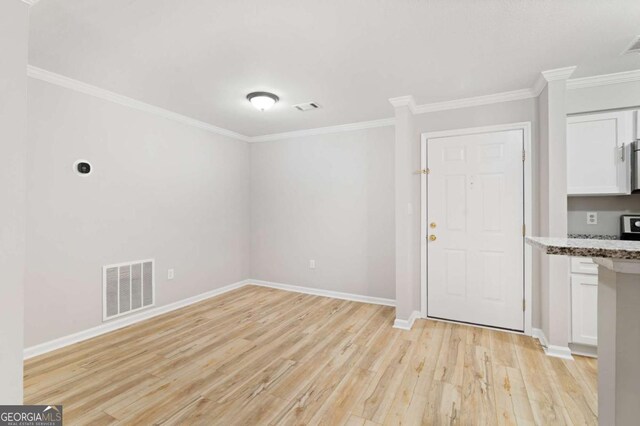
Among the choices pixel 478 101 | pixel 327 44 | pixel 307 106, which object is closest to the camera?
pixel 327 44

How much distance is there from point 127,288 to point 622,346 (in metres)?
4.05

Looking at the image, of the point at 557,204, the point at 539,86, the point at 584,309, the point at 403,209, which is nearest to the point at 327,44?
the point at 403,209

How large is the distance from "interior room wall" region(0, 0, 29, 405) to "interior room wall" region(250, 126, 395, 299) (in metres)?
3.54

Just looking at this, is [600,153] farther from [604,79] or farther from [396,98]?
[396,98]

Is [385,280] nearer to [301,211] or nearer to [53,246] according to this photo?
[301,211]

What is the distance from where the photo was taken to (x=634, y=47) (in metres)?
2.28

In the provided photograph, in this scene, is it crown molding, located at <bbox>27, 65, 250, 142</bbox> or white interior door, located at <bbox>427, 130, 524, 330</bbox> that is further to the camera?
white interior door, located at <bbox>427, 130, 524, 330</bbox>

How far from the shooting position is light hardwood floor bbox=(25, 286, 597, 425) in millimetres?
1914

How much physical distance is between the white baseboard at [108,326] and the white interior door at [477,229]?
10.4 feet

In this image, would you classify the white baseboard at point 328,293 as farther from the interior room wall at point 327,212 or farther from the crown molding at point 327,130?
the crown molding at point 327,130

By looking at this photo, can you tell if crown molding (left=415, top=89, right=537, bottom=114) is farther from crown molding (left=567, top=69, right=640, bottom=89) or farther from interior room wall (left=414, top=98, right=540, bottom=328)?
crown molding (left=567, top=69, right=640, bottom=89)

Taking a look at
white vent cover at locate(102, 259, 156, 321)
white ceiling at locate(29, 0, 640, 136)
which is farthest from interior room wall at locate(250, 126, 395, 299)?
white vent cover at locate(102, 259, 156, 321)

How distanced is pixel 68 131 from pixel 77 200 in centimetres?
68

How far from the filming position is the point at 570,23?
2.01 m
